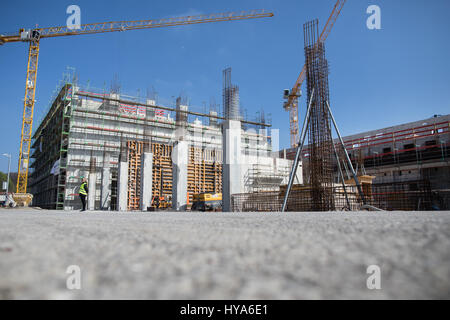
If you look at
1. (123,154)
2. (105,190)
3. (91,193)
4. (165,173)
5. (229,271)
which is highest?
(123,154)

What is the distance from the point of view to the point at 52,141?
34000 mm

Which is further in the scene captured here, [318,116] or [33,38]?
[33,38]

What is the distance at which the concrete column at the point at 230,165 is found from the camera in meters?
12.6

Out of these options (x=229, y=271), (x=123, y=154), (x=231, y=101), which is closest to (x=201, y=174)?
(x=123, y=154)

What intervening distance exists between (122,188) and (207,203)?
6398mm

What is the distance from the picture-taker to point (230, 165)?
41.9 ft

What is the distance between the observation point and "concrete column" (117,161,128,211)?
69.9 ft

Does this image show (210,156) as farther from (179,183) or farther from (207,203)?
(179,183)

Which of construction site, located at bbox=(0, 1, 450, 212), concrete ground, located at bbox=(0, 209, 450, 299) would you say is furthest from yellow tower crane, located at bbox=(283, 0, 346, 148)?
concrete ground, located at bbox=(0, 209, 450, 299)

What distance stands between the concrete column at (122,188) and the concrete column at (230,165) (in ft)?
37.4

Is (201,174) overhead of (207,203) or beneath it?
overhead

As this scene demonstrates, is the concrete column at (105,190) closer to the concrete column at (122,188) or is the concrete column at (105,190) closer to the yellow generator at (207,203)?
the concrete column at (122,188)
